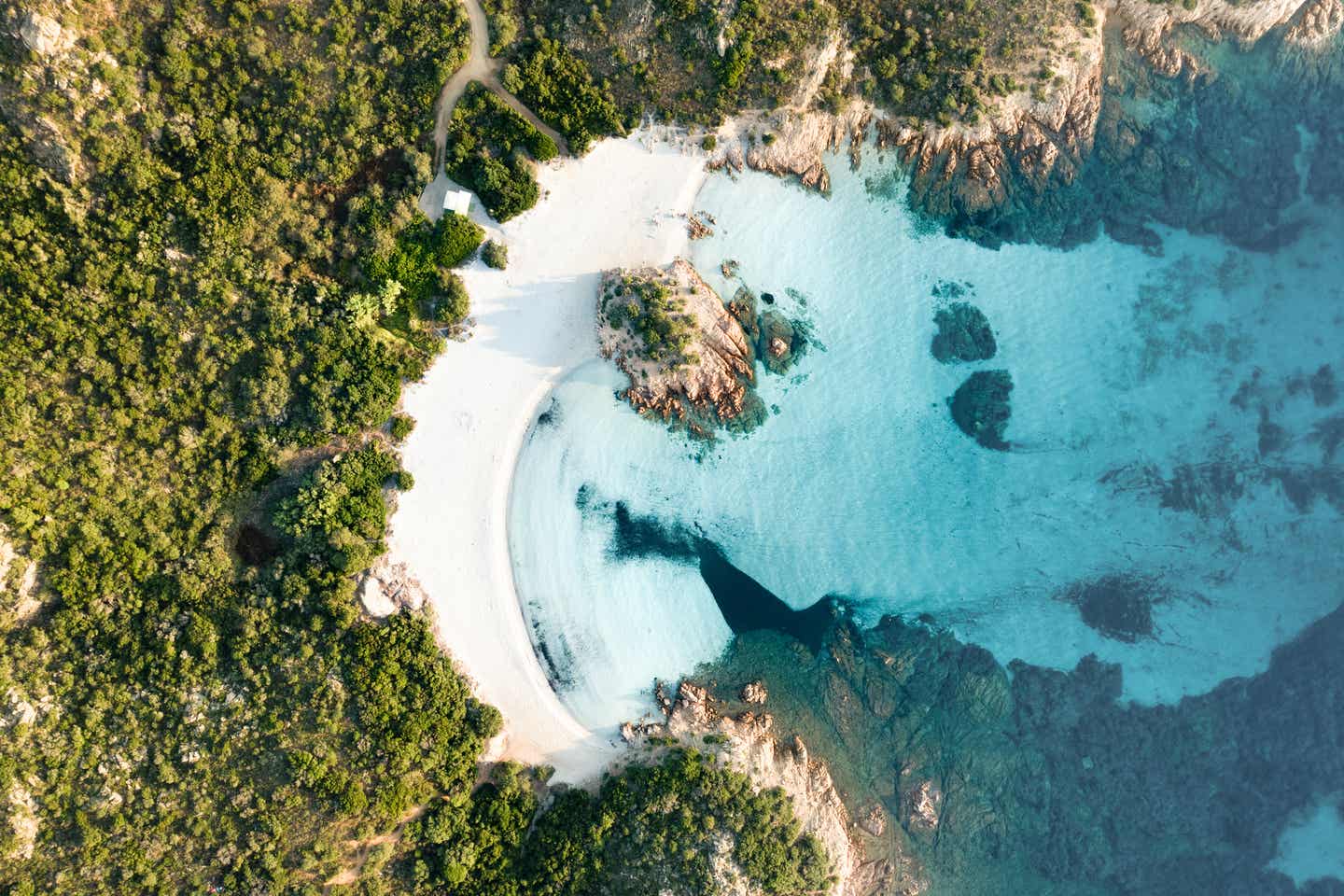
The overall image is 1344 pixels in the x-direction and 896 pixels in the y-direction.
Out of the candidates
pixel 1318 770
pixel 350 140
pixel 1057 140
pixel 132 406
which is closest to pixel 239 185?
pixel 350 140

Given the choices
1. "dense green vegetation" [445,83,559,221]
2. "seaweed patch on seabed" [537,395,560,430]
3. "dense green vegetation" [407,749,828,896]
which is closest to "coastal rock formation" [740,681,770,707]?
"dense green vegetation" [407,749,828,896]

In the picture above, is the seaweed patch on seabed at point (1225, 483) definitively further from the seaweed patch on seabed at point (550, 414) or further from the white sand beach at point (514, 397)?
the seaweed patch on seabed at point (550, 414)

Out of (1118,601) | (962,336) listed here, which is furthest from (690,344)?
(1118,601)

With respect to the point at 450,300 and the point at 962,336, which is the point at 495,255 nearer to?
the point at 450,300

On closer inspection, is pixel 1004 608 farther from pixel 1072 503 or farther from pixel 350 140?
pixel 350 140

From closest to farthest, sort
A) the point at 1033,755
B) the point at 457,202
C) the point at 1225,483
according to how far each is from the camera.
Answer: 1. the point at 457,202
2. the point at 1225,483
3. the point at 1033,755

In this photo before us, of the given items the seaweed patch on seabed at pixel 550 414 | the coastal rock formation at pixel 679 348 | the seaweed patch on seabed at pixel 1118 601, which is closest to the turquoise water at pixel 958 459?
the seaweed patch on seabed at pixel 550 414
